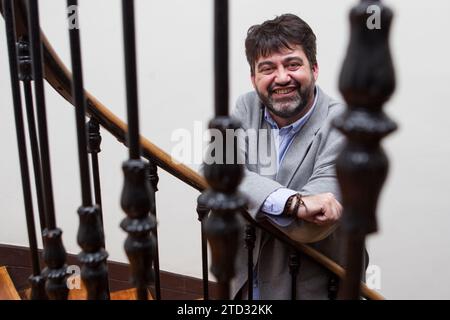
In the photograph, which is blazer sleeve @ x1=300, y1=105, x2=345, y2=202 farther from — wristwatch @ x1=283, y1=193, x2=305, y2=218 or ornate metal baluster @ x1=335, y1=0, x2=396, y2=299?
ornate metal baluster @ x1=335, y1=0, x2=396, y2=299

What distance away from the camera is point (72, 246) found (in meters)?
2.67

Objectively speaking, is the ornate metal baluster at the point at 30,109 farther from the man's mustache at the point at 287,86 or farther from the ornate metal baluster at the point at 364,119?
the man's mustache at the point at 287,86

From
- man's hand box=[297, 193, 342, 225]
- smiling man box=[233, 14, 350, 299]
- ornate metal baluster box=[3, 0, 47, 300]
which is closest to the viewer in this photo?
ornate metal baluster box=[3, 0, 47, 300]

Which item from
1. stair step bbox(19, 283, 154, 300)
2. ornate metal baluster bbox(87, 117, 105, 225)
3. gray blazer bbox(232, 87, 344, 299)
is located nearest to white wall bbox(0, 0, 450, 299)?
stair step bbox(19, 283, 154, 300)

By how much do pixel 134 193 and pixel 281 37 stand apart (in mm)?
1011

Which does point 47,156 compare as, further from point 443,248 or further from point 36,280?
point 443,248

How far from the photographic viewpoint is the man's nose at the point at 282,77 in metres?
1.46

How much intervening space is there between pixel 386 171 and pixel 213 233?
0.21m

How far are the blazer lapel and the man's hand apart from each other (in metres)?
0.19

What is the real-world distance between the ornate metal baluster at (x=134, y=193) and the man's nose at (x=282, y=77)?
91cm

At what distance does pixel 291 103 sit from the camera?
57.1 inches

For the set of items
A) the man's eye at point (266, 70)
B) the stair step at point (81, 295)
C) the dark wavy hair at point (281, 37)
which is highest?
the dark wavy hair at point (281, 37)

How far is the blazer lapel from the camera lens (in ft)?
4.57

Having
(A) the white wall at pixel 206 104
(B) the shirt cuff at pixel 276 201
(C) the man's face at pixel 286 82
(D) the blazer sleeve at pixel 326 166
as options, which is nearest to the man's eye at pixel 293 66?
(C) the man's face at pixel 286 82
